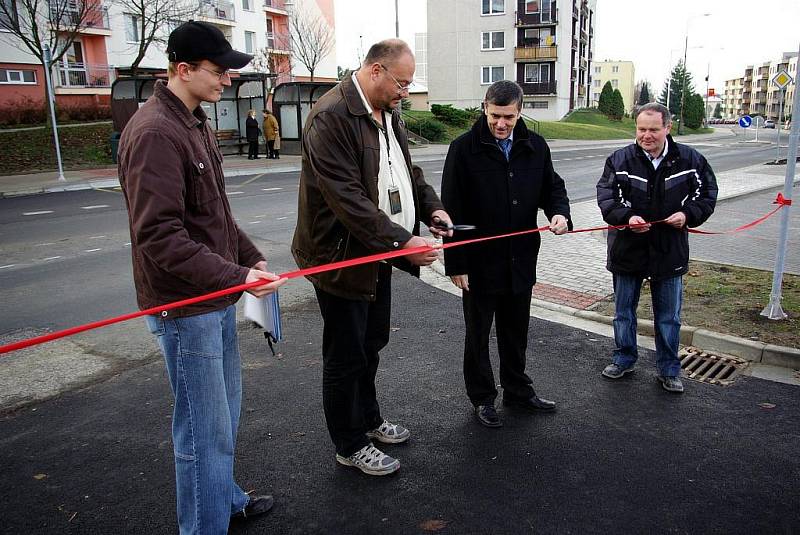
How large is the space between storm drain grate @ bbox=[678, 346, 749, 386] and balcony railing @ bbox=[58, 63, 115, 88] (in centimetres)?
4285

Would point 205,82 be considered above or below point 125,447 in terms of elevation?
above

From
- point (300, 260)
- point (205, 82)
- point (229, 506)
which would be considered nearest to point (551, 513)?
point (229, 506)

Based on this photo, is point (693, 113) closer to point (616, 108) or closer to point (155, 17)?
point (616, 108)

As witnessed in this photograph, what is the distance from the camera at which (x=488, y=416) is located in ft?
13.4

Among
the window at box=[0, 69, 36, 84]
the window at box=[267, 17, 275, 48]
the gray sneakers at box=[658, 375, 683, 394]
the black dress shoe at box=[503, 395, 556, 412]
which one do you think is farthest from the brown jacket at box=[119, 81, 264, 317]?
the window at box=[267, 17, 275, 48]

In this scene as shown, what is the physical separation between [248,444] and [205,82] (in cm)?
223

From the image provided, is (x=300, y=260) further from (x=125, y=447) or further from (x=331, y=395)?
(x=125, y=447)

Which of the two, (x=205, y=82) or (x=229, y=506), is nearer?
(x=205, y=82)

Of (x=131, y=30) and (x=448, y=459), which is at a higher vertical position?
(x=131, y=30)

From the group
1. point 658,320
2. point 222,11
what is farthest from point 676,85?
point 658,320

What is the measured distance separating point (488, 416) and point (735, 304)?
3439 millimetres

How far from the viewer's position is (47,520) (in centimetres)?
312

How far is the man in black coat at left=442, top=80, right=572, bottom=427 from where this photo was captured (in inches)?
Answer: 157

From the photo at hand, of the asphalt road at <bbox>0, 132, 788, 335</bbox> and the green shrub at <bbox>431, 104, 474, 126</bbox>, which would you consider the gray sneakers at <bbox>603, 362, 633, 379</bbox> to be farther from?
the green shrub at <bbox>431, 104, 474, 126</bbox>
